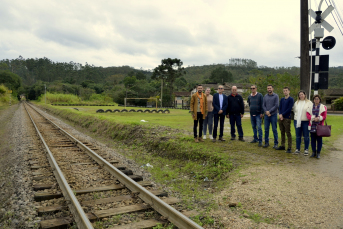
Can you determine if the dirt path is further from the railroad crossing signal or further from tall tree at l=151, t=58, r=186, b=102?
tall tree at l=151, t=58, r=186, b=102

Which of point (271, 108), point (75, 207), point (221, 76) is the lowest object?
point (75, 207)

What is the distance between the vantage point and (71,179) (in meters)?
5.88

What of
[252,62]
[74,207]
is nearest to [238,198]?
[74,207]

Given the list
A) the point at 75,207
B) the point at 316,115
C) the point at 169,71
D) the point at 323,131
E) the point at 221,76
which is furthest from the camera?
the point at 221,76

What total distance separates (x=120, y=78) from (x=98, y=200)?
468ft

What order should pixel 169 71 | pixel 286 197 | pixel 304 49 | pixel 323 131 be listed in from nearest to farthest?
pixel 286 197
pixel 323 131
pixel 304 49
pixel 169 71

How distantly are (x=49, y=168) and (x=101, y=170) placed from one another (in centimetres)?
143

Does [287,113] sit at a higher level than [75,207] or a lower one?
higher

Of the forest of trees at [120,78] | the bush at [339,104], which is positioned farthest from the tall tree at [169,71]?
the bush at [339,104]

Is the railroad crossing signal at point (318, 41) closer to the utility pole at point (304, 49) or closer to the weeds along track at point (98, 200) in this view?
the utility pole at point (304, 49)

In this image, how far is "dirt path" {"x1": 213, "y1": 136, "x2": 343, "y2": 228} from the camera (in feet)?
12.9

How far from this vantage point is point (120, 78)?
143 metres

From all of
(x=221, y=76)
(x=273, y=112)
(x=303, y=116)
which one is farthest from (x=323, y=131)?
(x=221, y=76)

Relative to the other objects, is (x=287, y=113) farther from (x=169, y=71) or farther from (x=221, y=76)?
(x=221, y=76)
